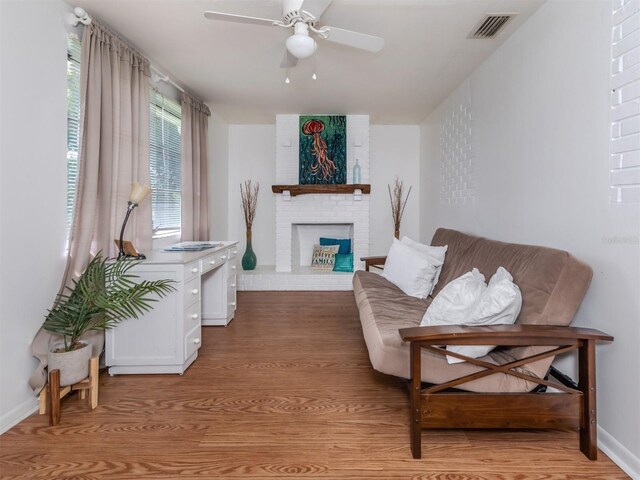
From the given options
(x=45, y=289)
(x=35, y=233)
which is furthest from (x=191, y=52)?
(x=45, y=289)

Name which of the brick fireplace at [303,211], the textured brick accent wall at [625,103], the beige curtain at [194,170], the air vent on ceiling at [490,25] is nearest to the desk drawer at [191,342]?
the beige curtain at [194,170]

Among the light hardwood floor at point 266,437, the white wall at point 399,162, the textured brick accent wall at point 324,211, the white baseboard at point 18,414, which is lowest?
the light hardwood floor at point 266,437

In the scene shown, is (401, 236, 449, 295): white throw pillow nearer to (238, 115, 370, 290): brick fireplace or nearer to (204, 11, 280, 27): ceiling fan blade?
(238, 115, 370, 290): brick fireplace

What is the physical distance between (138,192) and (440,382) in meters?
2.21

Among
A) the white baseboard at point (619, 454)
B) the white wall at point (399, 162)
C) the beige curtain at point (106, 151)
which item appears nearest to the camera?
the white baseboard at point (619, 454)

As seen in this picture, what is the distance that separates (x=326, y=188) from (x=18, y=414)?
3.91 m

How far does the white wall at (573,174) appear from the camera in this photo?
1588mm

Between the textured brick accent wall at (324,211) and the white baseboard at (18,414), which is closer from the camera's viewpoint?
the white baseboard at (18,414)

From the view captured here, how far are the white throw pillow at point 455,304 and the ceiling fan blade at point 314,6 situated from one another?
1663mm

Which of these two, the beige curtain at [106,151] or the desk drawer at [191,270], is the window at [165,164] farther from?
the desk drawer at [191,270]

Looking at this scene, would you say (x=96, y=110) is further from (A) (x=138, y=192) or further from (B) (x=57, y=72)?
(A) (x=138, y=192)

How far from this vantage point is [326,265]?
5398 mm

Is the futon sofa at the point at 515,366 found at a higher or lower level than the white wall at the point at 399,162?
lower

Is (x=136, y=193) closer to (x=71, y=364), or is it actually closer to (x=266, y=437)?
(x=71, y=364)
